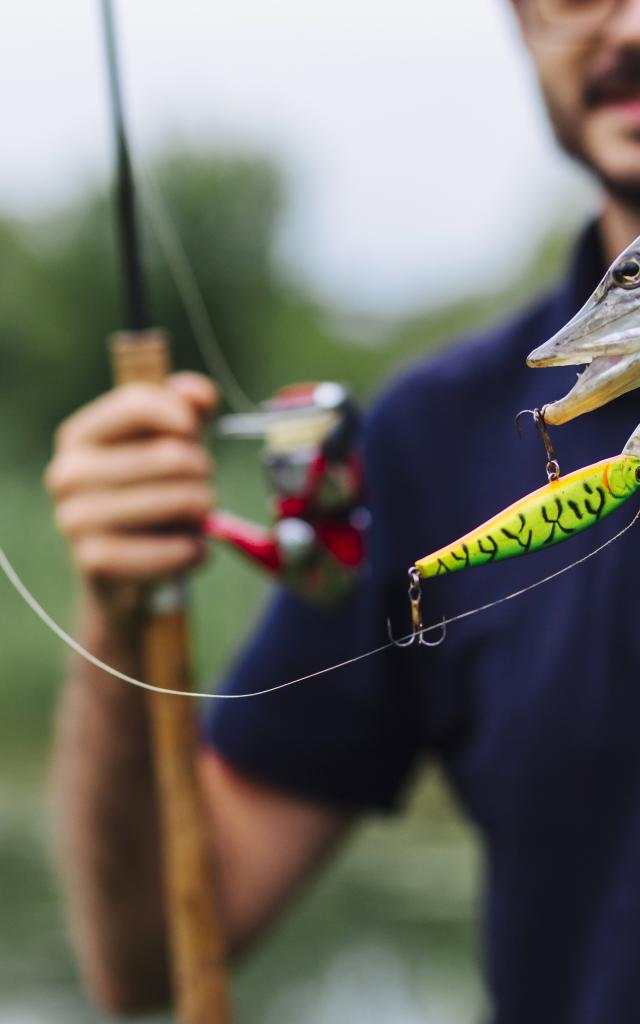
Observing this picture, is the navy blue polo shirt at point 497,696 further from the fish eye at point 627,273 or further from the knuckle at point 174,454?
the fish eye at point 627,273

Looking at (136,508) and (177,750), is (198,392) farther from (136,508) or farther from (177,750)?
(177,750)

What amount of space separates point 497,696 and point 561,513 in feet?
1.68

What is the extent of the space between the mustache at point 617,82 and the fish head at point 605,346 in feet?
1.14

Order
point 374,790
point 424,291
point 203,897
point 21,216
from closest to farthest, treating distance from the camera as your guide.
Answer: point 203,897 → point 374,790 → point 424,291 → point 21,216

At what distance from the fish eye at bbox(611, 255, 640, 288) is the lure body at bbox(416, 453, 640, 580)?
4 cm

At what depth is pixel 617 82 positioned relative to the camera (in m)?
0.62

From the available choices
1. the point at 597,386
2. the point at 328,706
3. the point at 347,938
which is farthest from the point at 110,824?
the point at 347,938

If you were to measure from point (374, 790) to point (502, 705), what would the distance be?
0.17 meters

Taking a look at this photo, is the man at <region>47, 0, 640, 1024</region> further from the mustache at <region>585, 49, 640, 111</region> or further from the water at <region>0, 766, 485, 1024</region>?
the water at <region>0, 766, 485, 1024</region>

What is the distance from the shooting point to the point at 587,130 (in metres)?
0.68

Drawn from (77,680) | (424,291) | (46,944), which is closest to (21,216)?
(424,291)

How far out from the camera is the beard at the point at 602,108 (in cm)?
61

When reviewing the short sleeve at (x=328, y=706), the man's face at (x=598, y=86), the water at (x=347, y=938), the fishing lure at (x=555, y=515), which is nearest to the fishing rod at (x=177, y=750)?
the short sleeve at (x=328, y=706)

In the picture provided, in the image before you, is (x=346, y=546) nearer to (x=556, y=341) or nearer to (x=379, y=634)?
(x=379, y=634)
